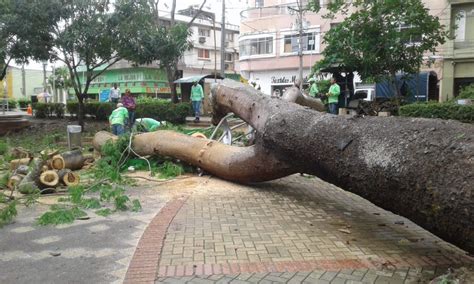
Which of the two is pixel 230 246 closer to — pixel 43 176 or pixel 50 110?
pixel 43 176

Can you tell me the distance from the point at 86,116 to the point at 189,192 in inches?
641

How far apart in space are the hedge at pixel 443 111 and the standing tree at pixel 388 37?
2.14 meters

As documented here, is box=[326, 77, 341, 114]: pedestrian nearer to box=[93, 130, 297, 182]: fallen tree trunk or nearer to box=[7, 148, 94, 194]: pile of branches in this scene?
box=[93, 130, 297, 182]: fallen tree trunk

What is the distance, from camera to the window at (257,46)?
36.7 meters

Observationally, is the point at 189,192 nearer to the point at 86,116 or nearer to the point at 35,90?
the point at 86,116

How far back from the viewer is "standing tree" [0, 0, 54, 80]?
1346 centimetres

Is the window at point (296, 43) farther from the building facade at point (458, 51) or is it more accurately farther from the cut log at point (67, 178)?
the cut log at point (67, 178)

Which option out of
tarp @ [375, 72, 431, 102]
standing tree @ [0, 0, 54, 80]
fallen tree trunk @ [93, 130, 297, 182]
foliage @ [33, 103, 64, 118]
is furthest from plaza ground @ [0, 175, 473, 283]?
foliage @ [33, 103, 64, 118]

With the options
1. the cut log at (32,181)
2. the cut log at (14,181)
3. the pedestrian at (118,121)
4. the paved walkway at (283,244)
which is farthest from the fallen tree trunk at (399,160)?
the pedestrian at (118,121)

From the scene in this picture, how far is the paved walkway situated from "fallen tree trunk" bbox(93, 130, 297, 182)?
458 mm

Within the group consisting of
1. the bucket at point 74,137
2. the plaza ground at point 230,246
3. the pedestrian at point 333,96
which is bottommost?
the plaza ground at point 230,246

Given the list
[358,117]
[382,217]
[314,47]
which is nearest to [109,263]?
[358,117]

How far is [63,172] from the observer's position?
24.5 feet

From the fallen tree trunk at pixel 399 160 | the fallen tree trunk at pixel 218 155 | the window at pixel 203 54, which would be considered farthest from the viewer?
the window at pixel 203 54
